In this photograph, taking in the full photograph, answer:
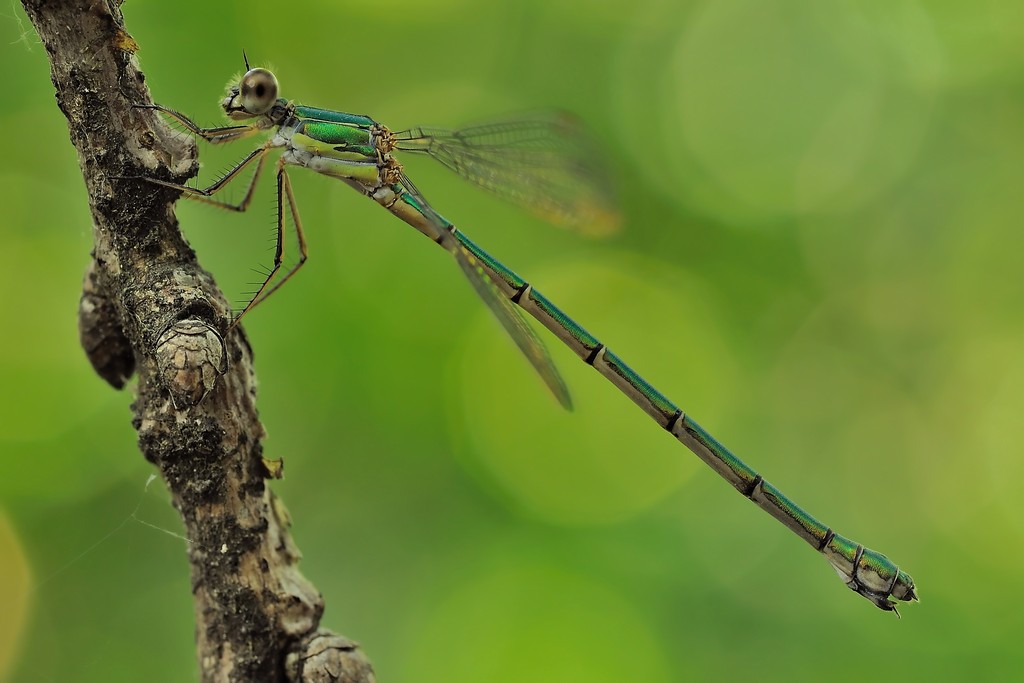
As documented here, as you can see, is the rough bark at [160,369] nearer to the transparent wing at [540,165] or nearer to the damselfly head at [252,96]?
the damselfly head at [252,96]

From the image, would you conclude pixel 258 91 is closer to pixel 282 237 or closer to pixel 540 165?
pixel 282 237

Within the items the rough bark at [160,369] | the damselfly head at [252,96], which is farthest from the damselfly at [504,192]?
the rough bark at [160,369]

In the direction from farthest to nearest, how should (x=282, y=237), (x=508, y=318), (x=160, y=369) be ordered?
(x=508, y=318), (x=282, y=237), (x=160, y=369)

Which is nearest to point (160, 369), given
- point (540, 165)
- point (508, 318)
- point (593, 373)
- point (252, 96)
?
point (252, 96)

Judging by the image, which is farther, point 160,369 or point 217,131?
point 217,131

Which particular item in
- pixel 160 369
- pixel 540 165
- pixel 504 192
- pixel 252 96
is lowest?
pixel 160 369

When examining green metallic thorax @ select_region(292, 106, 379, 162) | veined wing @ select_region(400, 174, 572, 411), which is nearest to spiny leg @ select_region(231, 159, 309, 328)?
green metallic thorax @ select_region(292, 106, 379, 162)
